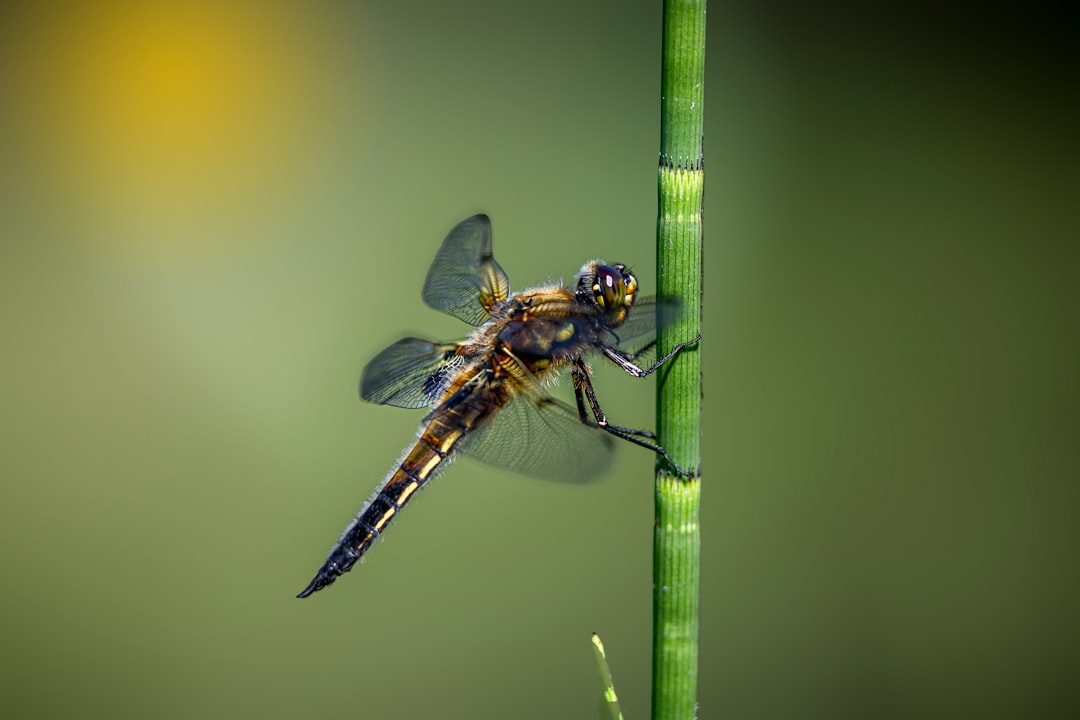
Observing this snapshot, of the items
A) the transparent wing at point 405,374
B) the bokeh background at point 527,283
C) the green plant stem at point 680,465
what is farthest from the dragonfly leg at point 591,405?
the bokeh background at point 527,283

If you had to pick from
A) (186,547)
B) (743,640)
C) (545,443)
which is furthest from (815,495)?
(186,547)

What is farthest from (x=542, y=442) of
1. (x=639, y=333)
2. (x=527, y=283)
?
(x=527, y=283)

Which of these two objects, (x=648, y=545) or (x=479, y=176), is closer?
(x=648, y=545)

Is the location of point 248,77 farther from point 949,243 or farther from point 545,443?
point 949,243

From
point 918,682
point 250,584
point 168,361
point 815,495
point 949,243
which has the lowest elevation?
point 918,682

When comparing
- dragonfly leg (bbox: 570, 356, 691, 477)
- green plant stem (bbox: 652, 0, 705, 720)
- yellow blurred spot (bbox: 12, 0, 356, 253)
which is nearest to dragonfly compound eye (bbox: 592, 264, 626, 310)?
dragonfly leg (bbox: 570, 356, 691, 477)

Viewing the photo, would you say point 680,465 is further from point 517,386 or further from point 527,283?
point 527,283

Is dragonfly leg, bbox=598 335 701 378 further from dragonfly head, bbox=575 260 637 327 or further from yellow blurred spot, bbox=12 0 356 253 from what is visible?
yellow blurred spot, bbox=12 0 356 253
